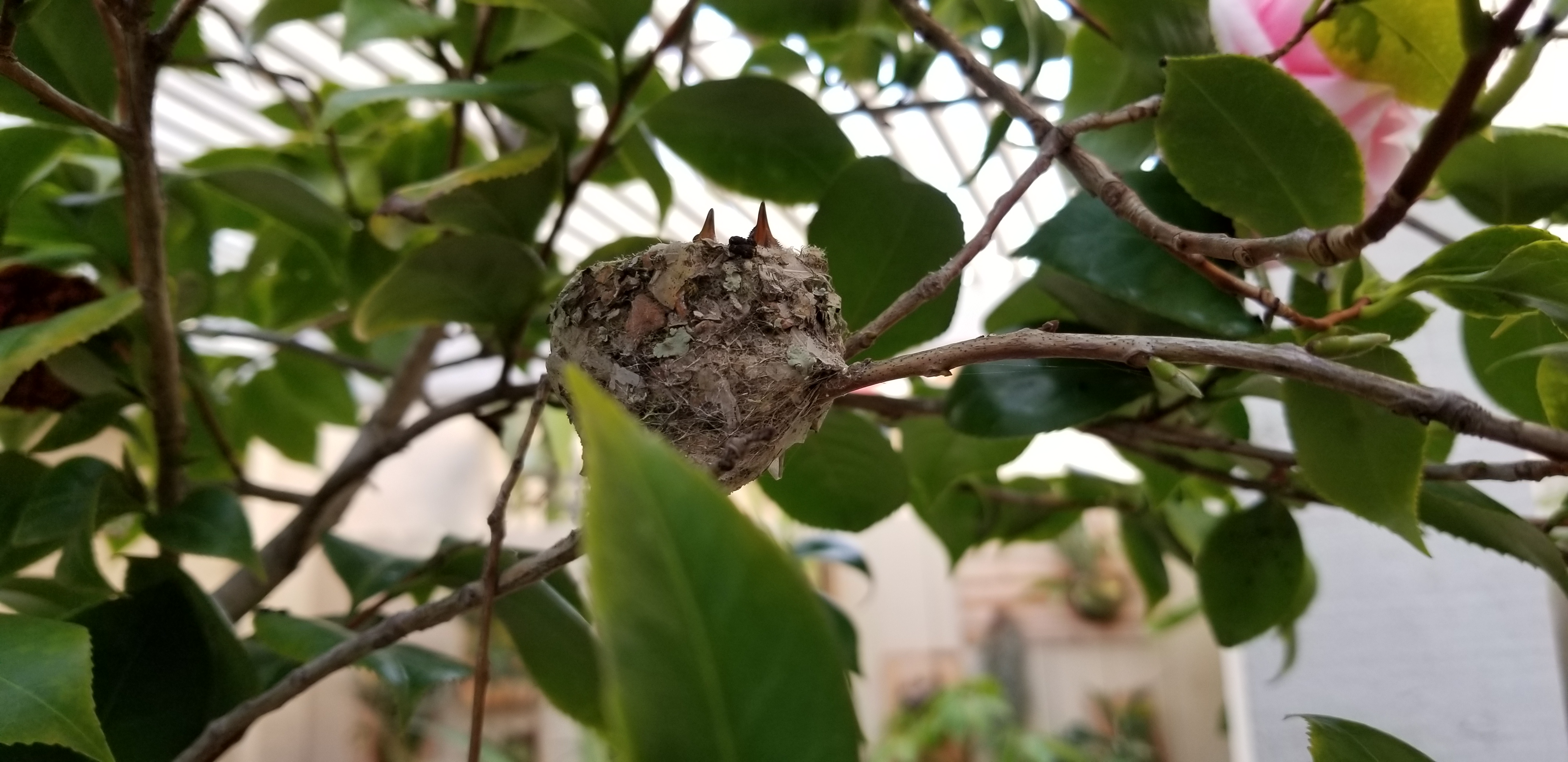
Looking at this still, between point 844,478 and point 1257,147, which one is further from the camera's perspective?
point 844,478

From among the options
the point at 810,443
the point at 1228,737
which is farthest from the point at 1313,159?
the point at 1228,737

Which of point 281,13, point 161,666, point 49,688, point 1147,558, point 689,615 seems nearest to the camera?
point 689,615

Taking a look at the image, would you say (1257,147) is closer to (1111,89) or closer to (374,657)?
(1111,89)

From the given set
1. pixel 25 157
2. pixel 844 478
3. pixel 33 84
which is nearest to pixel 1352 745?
pixel 844 478

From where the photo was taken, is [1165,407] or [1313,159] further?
[1165,407]

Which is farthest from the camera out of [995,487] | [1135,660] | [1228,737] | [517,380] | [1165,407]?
[1135,660]

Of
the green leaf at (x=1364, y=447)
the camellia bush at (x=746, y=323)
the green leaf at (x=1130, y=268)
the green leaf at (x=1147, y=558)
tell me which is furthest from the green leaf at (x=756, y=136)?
the green leaf at (x=1147, y=558)

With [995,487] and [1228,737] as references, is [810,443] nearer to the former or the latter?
[995,487]
